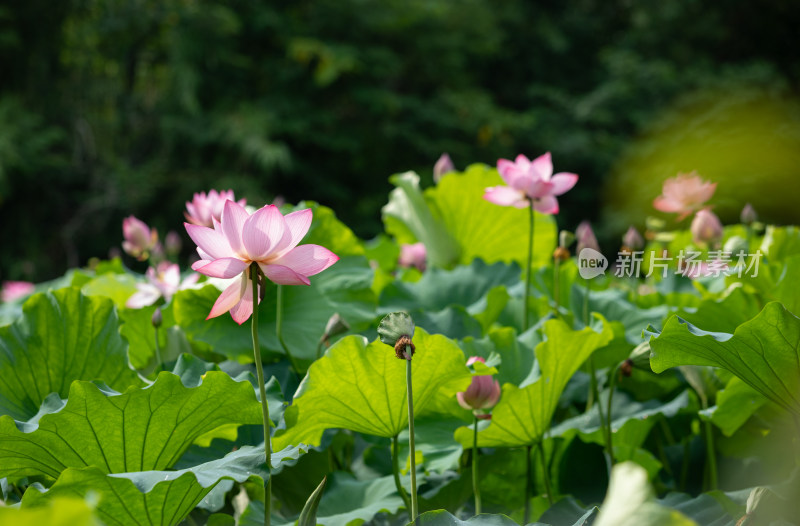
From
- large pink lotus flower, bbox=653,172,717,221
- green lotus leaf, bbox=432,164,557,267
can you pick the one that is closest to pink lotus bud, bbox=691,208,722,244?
large pink lotus flower, bbox=653,172,717,221

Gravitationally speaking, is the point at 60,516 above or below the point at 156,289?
above

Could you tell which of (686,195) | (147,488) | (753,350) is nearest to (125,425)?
(147,488)

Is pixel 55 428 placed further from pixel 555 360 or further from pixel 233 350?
pixel 555 360

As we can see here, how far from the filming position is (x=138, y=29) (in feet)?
22.2

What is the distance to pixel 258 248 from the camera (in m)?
0.52

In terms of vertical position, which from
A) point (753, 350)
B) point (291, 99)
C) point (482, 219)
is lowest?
point (291, 99)

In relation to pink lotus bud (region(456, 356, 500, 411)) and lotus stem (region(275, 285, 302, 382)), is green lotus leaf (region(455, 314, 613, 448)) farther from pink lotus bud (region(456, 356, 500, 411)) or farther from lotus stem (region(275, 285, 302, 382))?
lotus stem (region(275, 285, 302, 382))

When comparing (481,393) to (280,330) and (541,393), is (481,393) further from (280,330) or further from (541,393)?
(280,330)

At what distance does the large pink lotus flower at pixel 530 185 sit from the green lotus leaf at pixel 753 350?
1.07 ft

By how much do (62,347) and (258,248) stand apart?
0.31 metres

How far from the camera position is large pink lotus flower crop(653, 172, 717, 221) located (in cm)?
111

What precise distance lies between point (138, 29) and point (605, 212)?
15.5ft

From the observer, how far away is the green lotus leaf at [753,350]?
0.54m

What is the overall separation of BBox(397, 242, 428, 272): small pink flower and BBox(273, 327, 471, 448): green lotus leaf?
596 millimetres
